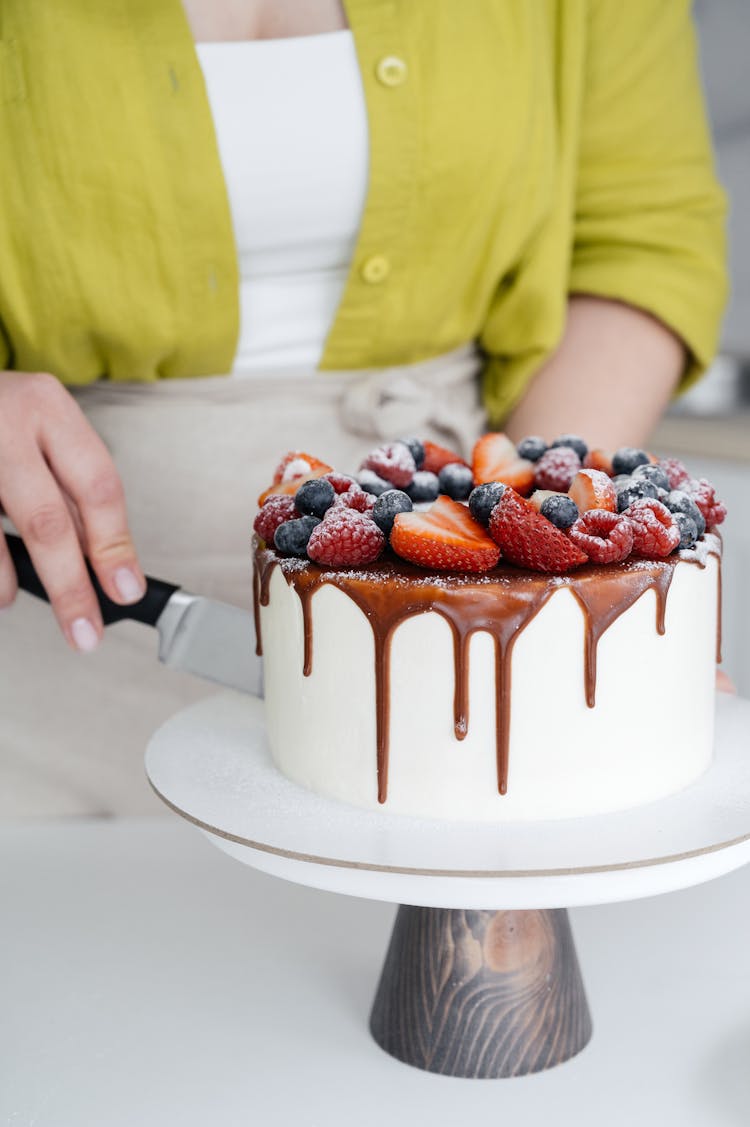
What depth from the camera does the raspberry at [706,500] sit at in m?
0.88

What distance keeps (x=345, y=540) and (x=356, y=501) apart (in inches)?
2.4

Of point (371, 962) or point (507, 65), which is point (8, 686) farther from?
point (507, 65)

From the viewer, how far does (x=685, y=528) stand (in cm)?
82

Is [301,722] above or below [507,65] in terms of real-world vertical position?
below

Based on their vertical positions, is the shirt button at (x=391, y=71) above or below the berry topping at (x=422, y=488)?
above

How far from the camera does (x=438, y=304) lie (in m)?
1.24

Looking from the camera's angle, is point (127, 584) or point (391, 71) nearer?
point (127, 584)

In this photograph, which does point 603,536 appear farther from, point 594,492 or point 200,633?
point 200,633

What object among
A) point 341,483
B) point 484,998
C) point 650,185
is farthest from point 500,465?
point 650,185

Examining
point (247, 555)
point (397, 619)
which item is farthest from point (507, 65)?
point (397, 619)

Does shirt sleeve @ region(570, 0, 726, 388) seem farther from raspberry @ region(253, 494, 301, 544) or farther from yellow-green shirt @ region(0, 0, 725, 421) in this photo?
raspberry @ region(253, 494, 301, 544)

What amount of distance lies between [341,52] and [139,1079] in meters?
0.83

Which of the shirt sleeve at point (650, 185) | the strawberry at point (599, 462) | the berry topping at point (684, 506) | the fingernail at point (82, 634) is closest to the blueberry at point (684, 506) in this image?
the berry topping at point (684, 506)

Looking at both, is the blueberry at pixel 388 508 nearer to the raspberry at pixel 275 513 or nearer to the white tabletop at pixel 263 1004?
the raspberry at pixel 275 513
